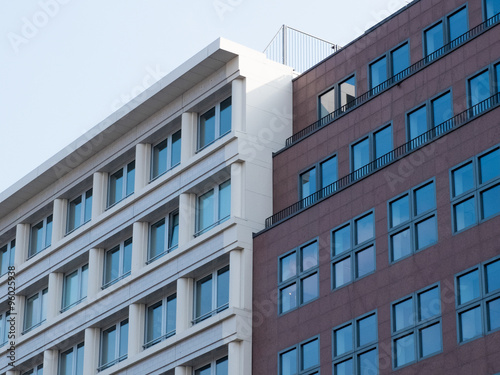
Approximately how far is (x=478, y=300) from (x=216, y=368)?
14824mm

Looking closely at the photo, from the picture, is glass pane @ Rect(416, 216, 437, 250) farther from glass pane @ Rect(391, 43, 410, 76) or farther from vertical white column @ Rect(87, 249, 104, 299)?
vertical white column @ Rect(87, 249, 104, 299)

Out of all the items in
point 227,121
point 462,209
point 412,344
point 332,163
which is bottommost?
point 412,344

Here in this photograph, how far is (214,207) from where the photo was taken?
2350 inches

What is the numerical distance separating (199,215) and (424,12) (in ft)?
45.1

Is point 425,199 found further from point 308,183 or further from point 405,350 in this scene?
point 308,183

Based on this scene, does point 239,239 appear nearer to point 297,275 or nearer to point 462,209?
point 297,275

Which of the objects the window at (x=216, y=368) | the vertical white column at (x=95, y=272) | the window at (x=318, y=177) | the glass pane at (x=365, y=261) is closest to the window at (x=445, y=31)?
the window at (x=318, y=177)

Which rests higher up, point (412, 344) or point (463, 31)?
point (463, 31)

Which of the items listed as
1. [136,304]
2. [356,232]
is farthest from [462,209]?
[136,304]

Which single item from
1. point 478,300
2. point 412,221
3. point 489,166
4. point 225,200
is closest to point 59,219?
point 225,200

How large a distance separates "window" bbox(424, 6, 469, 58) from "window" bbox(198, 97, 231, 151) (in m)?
10.5

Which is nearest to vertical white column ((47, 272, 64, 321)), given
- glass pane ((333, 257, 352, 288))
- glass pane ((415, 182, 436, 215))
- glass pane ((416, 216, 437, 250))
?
glass pane ((333, 257, 352, 288))

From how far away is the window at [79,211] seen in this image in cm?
Answer: 6844

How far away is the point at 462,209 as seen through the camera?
156 feet
